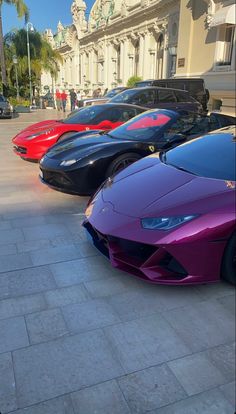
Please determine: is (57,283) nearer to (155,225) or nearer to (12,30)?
(155,225)

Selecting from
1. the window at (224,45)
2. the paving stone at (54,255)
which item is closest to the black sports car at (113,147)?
the paving stone at (54,255)

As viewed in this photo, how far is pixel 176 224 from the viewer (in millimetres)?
2604

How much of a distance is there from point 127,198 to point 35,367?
1.51 m

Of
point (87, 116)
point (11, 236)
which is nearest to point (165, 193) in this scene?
point (11, 236)

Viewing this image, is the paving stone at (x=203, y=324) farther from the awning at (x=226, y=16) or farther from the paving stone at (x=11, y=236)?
the awning at (x=226, y=16)

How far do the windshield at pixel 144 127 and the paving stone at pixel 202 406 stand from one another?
12.5ft

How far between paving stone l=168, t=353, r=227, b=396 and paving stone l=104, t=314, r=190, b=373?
0.21 ft

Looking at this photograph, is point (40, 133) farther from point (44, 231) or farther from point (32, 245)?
point (32, 245)

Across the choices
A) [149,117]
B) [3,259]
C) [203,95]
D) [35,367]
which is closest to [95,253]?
[3,259]

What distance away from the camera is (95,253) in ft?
11.3

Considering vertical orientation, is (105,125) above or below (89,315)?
above

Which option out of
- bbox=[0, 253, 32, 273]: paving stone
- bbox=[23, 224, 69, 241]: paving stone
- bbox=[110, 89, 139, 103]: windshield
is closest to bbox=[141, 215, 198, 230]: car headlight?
bbox=[0, 253, 32, 273]: paving stone

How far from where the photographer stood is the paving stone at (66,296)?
2.70m

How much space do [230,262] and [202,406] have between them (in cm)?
112
